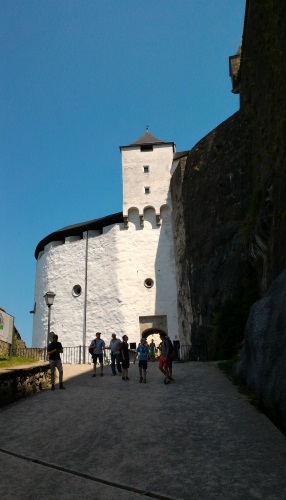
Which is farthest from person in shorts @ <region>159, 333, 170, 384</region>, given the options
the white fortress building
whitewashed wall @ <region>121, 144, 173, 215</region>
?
whitewashed wall @ <region>121, 144, 173, 215</region>

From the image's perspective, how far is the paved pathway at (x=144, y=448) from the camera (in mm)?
4344

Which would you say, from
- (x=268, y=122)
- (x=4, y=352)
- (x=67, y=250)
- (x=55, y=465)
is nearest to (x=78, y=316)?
(x=67, y=250)

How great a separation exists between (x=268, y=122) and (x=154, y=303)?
53.6ft

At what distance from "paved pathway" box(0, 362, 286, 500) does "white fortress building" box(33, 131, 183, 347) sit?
1735 centimetres

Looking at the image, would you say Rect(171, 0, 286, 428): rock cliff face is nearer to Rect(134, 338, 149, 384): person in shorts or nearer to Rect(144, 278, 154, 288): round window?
Rect(144, 278, 154, 288): round window

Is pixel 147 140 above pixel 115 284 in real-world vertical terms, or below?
above

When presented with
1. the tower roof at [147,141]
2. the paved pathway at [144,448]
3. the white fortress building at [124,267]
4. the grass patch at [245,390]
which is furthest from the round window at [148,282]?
the paved pathway at [144,448]

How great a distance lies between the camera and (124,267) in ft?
89.6

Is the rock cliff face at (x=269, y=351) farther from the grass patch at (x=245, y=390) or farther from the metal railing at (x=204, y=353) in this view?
the metal railing at (x=204, y=353)

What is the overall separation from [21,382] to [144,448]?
5.08 meters

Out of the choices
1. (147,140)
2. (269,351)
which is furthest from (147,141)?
(269,351)

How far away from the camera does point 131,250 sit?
2772 cm

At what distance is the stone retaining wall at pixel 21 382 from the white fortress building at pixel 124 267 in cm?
1486

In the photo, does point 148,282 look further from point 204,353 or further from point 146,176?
point 204,353
